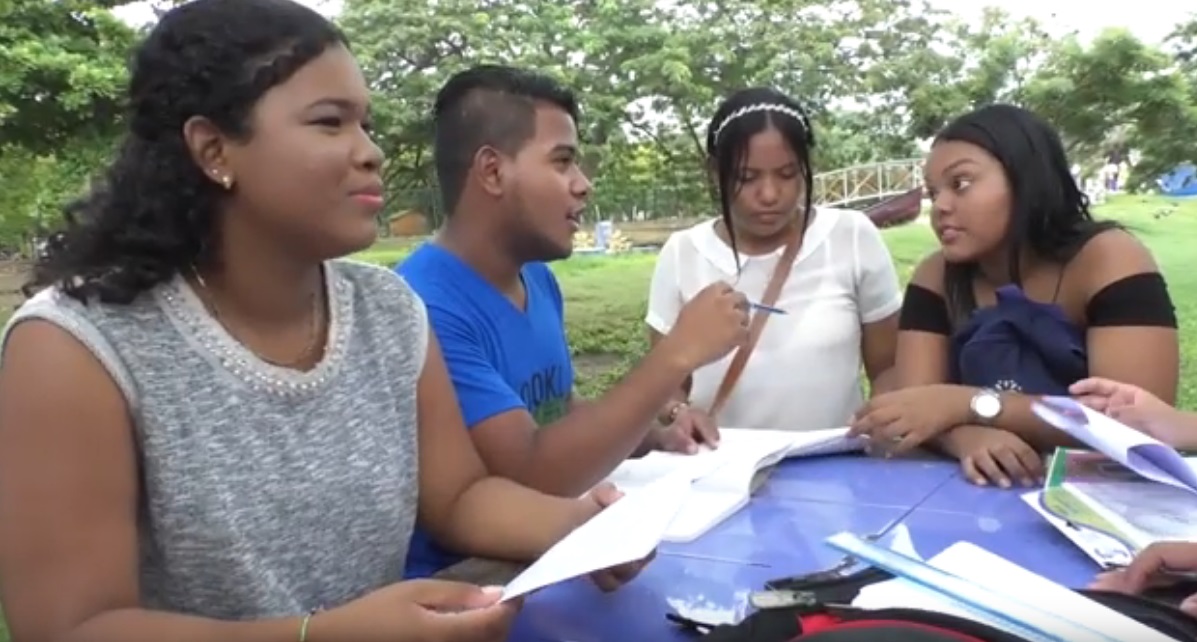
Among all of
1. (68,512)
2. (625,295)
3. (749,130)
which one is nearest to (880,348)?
(749,130)

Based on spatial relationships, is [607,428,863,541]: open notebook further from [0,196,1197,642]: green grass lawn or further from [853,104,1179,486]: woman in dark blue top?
[0,196,1197,642]: green grass lawn

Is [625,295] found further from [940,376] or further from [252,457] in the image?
[252,457]

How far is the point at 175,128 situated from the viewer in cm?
110

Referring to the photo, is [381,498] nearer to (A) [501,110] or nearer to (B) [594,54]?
(A) [501,110]

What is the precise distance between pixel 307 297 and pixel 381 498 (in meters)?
0.23

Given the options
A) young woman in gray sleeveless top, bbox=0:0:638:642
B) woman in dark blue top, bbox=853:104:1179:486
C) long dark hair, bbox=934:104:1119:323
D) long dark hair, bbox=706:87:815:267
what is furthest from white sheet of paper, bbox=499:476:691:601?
long dark hair, bbox=706:87:815:267

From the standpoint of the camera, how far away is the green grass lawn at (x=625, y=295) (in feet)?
12.1

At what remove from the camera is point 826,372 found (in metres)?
2.10

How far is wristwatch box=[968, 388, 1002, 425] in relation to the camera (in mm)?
1547

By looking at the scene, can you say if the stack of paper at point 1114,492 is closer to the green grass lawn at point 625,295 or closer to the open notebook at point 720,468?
the open notebook at point 720,468

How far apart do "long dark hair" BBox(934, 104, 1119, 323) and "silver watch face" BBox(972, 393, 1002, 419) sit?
0.26 m

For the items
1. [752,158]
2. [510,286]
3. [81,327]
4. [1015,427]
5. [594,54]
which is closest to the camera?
[81,327]

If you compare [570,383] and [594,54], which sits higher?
[594,54]

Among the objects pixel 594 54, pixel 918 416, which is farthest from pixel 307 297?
pixel 594 54
